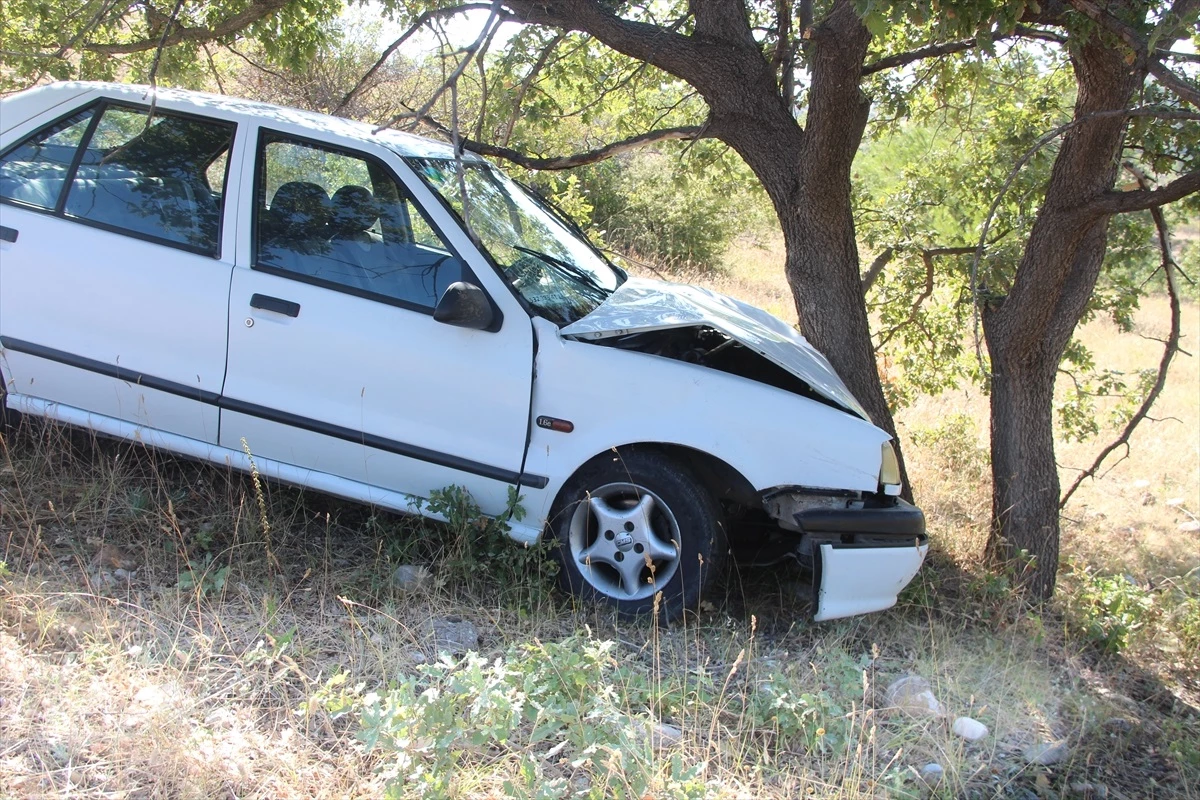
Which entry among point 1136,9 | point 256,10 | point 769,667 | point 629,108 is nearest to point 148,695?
point 769,667

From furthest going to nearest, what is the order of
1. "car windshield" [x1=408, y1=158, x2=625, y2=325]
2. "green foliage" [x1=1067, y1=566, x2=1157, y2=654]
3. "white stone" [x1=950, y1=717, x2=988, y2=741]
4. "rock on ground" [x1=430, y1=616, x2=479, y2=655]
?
"green foliage" [x1=1067, y1=566, x2=1157, y2=654]
"car windshield" [x1=408, y1=158, x2=625, y2=325]
"rock on ground" [x1=430, y1=616, x2=479, y2=655]
"white stone" [x1=950, y1=717, x2=988, y2=741]

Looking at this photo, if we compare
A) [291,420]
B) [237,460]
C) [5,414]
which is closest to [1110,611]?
[291,420]

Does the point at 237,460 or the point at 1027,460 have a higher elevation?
the point at 1027,460

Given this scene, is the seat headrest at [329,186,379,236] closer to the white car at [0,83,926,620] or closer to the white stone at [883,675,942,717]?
the white car at [0,83,926,620]

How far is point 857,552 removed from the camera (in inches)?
156

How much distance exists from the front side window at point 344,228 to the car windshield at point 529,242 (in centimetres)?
19

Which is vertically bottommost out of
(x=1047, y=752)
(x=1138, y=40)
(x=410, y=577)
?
(x=1047, y=752)

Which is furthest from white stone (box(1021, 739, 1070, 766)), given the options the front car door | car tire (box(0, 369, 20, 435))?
car tire (box(0, 369, 20, 435))

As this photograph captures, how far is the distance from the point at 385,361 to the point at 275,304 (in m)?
0.52

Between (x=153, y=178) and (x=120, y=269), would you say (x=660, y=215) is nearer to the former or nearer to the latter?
(x=153, y=178)

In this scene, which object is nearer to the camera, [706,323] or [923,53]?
[706,323]

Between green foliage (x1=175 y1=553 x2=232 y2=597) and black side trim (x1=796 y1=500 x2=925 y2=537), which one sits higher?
black side trim (x1=796 y1=500 x2=925 y2=537)

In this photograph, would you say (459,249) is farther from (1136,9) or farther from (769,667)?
(1136,9)

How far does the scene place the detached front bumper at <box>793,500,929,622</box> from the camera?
3.95 metres
